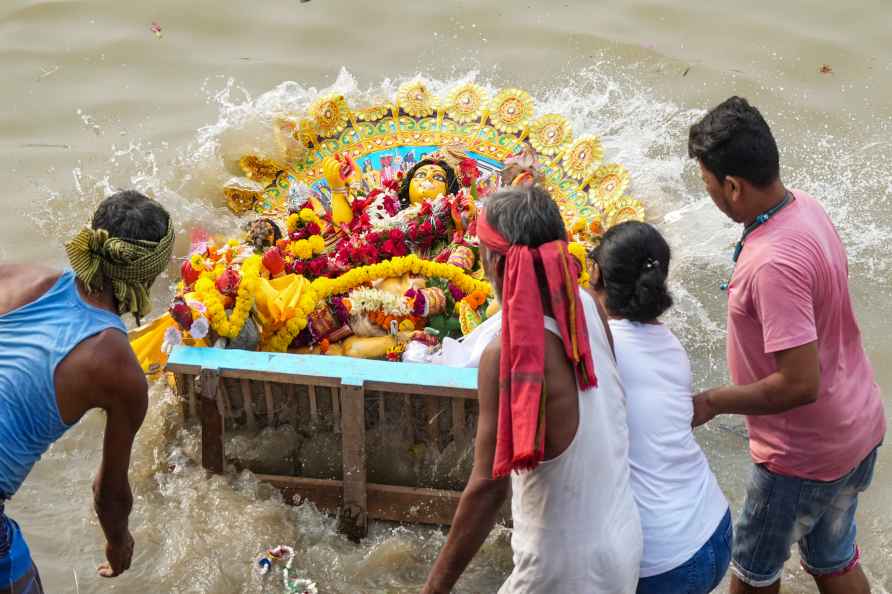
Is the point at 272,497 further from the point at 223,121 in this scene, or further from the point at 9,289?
the point at 223,121

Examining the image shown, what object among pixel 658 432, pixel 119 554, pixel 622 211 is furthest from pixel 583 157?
pixel 119 554

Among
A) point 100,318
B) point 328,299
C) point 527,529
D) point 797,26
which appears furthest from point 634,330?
point 797,26

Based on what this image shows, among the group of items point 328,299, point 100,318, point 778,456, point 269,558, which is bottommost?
point 269,558

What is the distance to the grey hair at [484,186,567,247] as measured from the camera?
227 cm

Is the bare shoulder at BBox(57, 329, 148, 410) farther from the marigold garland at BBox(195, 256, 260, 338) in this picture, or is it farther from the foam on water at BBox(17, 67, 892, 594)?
the foam on water at BBox(17, 67, 892, 594)

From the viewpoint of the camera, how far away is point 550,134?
5.41 meters

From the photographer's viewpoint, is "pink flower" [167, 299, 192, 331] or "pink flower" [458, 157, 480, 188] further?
"pink flower" [458, 157, 480, 188]

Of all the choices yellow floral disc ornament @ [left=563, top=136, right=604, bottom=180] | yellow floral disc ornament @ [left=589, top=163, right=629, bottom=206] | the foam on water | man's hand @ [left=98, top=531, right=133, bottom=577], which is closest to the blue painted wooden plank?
the foam on water

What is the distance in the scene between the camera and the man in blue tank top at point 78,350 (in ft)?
7.88

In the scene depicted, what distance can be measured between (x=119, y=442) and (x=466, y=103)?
3.51m

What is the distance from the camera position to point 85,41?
24.6 feet

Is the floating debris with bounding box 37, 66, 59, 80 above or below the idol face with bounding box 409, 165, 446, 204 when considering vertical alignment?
below

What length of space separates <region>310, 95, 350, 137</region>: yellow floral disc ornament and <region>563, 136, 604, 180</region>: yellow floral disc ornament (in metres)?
1.29

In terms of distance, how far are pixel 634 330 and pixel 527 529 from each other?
0.60 meters
